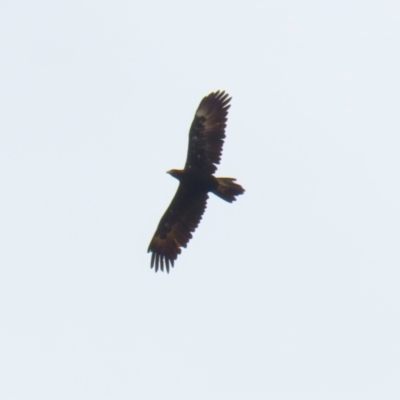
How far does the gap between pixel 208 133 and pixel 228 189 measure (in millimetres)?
1430

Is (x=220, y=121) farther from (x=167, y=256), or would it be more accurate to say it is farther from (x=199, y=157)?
(x=167, y=256)

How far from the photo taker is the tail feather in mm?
23766

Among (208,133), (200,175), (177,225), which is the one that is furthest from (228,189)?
(177,225)

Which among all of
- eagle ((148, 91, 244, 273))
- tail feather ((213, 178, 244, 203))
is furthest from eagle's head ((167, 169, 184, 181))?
tail feather ((213, 178, 244, 203))

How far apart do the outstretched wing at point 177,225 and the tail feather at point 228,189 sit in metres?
0.77

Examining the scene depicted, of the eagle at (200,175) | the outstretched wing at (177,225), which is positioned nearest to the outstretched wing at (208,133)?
the eagle at (200,175)

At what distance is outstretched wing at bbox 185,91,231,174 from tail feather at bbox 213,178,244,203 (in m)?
0.42

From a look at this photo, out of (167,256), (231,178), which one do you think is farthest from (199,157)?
(167,256)

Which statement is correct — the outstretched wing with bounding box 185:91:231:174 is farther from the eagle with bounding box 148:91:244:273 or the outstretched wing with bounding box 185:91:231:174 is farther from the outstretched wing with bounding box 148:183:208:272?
the outstretched wing with bounding box 148:183:208:272

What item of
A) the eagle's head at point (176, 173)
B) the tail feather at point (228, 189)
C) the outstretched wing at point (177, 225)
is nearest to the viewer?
the tail feather at point (228, 189)

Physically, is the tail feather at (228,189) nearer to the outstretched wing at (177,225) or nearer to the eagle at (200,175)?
the eagle at (200,175)

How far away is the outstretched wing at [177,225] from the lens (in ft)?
81.7

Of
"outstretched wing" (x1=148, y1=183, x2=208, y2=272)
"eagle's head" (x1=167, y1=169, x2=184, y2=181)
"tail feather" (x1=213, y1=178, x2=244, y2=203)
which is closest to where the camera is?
"tail feather" (x1=213, y1=178, x2=244, y2=203)

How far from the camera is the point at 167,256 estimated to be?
25828 millimetres
